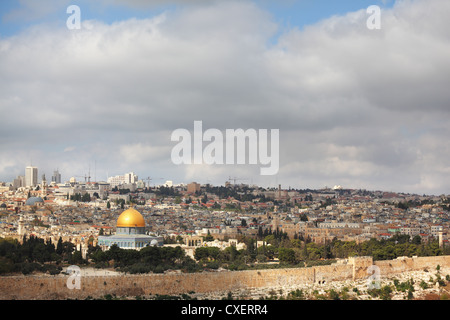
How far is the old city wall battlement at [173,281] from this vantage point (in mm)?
25000

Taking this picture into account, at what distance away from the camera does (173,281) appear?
26.9m

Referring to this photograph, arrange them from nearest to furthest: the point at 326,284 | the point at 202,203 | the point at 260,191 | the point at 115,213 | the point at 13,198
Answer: the point at 326,284
the point at 115,213
the point at 13,198
the point at 202,203
the point at 260,191

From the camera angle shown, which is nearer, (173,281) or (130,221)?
(173,281)

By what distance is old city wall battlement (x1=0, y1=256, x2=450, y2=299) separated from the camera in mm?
25000

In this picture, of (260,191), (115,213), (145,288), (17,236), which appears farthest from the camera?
(260,191)

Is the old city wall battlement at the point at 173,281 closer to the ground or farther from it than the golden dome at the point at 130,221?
closer to the ground

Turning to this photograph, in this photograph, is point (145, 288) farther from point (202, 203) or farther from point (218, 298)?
point (202, 203)

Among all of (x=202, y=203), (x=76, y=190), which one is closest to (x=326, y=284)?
(x=202, y=203)

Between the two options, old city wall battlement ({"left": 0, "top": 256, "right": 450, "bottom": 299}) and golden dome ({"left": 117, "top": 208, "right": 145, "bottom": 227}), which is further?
golden dome ({"left": 117, "top": 208, "right": 145, "bottom": 227})

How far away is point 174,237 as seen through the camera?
51.7m

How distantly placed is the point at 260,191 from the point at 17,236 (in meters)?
80.8

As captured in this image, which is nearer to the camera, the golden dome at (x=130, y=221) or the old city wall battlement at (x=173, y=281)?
the old city wall battlement at (x=173, y=281)

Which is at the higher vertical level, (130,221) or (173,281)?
(130,221)

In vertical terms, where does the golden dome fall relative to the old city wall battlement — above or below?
above
